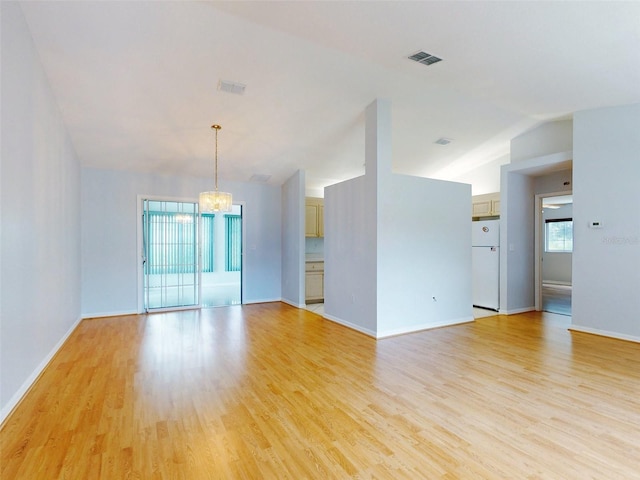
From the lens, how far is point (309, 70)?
3.89m

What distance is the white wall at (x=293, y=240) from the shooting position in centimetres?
666

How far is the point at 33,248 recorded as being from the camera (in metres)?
3.13

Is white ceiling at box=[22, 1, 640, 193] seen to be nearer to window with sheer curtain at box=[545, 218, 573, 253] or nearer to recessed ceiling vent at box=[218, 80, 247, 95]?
recessed ceiling vent at box=[218, 80, 247, 95]

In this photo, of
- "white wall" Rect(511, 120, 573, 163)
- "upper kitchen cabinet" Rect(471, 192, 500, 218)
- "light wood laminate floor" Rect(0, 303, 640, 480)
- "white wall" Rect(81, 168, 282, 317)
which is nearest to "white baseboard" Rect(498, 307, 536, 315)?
"light wood laminate floor" Rect(0, 303, 640, 480)

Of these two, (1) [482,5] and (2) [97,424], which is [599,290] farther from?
(2) [97,424]

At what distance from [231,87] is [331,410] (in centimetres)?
→ 376

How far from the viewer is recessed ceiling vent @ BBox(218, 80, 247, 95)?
3900 mm

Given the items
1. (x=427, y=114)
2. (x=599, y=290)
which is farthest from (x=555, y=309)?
(x=427, y=114)

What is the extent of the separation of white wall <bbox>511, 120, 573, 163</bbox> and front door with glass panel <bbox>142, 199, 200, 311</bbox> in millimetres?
6539

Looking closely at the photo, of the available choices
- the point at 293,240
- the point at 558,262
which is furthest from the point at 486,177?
the point at 558,262

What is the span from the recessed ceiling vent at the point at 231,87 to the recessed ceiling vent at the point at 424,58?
2080 mm

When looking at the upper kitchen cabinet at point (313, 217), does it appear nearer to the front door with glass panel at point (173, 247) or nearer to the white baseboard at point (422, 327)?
the front door with glass panel at point (173, 247)

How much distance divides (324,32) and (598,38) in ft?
9.02

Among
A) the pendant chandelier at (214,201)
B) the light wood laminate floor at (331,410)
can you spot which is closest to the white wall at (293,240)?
the pendant chandelier at (214,201)
